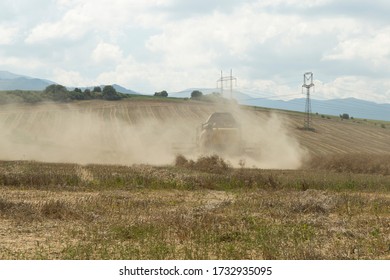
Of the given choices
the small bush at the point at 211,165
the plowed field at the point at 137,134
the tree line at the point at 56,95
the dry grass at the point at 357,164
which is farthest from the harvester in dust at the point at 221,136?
the tree line at the point at 56,95

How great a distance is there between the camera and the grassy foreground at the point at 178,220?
1067 cm

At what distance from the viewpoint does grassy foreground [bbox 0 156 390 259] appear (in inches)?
420

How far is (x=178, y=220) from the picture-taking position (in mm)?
13711

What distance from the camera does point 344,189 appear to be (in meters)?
25.5

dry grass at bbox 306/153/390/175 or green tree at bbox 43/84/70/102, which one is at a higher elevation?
green tree at bbox 43/84/70/102

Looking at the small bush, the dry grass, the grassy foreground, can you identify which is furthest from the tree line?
the grassy foreground

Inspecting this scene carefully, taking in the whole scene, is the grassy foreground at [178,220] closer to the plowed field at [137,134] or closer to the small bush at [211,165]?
the small bush at [211,165]

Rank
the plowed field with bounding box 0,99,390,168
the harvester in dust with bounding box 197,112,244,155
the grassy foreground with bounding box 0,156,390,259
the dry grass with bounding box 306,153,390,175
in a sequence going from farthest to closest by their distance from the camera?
the plowed field with bounding box 0,99,390,168
the harvester in dust with bounding box 197,112,244,155
the dry grass with bounding box 306,153,390,175
the grassy foreground with bounding box 0,156,390,259

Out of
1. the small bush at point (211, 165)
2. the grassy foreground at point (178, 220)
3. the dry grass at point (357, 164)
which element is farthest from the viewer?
the dry grass at point (357, 164)

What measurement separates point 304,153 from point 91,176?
32006 millimetres

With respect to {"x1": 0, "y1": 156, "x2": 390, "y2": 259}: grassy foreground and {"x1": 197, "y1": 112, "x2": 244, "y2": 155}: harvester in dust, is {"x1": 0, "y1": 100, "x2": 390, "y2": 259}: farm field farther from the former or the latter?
{"x1": 197, "y1": 112, "x2": 244, "y2": 155}: harvester in dust

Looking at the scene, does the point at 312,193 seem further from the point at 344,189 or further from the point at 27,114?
the point at 27,114

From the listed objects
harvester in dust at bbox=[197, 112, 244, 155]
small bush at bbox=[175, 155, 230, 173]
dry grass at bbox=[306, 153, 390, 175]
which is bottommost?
dry grass at bbox=[306, 153, 390, 175]

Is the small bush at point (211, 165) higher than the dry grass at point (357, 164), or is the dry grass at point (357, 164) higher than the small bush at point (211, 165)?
the small bush at point (211, 165)
